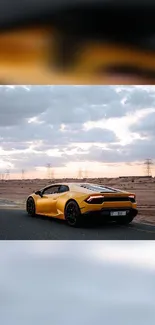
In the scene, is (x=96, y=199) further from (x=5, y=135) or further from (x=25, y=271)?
(x=25, y=271)

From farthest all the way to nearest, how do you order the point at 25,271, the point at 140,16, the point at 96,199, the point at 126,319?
1. the point at 96,199
2. the point at 25,271
3. the point at 140,16
4. the point at 126,319

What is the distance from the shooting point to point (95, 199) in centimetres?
652

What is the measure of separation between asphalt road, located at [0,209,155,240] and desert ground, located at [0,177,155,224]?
0.57ft

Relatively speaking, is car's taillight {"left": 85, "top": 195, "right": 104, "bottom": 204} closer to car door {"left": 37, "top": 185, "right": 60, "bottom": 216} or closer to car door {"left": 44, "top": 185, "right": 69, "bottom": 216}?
car door {"left": 44, "top": 185, "right": 69, "bottom": 216}

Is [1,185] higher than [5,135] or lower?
lower

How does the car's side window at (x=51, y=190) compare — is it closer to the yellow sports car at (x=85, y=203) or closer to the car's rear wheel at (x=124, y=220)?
the yellow sports car at (x=85, y=203)

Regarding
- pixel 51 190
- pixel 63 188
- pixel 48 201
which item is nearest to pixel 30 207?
pixel 48 201

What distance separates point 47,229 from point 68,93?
2.08m

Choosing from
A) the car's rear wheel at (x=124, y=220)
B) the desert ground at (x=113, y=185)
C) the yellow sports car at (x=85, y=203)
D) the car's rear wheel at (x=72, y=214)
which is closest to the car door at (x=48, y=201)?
the yellow sports car at (x=85, y=203)

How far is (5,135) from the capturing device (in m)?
6.84

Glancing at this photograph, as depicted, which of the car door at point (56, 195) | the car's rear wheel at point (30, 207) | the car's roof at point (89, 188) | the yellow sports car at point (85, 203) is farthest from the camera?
the car's rear wheel at point (30, 207)

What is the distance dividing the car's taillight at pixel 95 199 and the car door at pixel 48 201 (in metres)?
0.55

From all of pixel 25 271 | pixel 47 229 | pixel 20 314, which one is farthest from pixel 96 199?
pixel 20 314

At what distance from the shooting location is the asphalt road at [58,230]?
6.50m
